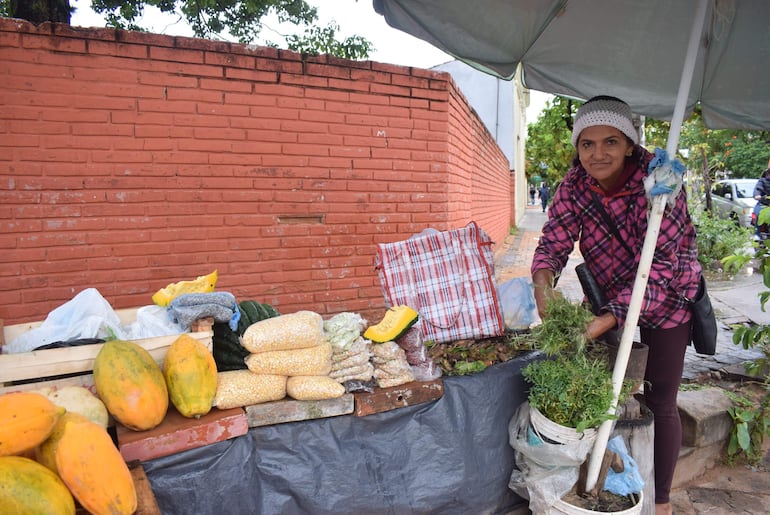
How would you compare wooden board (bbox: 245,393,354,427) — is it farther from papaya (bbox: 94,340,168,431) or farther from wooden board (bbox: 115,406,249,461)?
papaya (bbox: 94,340,168,431)

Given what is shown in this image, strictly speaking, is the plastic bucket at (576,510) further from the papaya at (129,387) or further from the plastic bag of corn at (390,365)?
the papaya at (129,387)

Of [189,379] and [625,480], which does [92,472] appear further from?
[625,480]

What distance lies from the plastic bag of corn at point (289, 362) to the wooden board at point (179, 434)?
0.62ft

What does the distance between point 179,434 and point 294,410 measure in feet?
1.42

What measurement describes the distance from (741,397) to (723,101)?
2143 millimetres

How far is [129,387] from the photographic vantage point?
1.71 meters

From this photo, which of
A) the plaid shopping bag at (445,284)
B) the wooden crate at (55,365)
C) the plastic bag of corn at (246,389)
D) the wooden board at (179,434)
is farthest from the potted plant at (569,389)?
the wooden crate at (55,365)

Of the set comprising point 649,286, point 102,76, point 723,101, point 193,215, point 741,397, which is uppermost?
point 102,76

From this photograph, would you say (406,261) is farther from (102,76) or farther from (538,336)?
(102,76)

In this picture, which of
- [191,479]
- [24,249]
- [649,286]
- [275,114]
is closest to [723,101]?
[649,286]

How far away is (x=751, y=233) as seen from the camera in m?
10.3

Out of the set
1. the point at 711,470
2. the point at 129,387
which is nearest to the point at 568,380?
the point at 129,387

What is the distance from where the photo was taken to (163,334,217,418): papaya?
6.04 ft

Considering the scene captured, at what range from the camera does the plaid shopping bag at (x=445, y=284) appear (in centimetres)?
263
